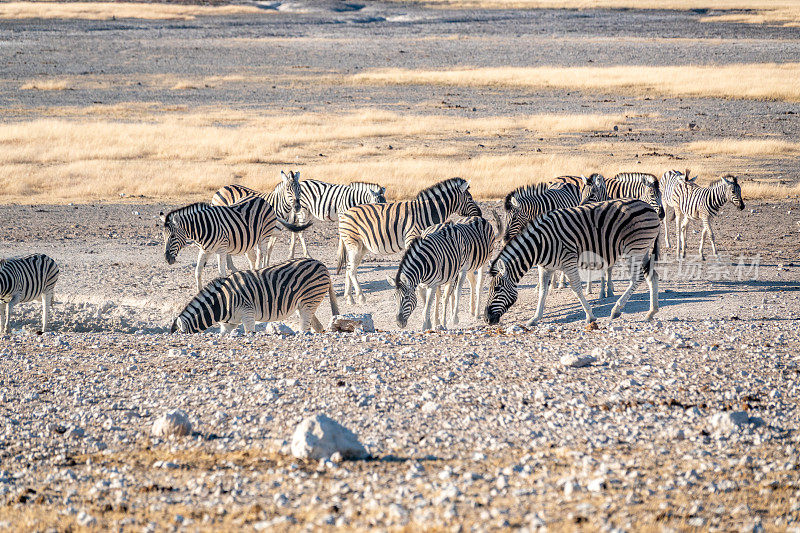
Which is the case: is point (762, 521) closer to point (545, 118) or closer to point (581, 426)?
point (581, 426)

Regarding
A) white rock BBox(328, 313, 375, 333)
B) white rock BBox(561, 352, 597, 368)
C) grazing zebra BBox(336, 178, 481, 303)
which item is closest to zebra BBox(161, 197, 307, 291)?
grazing zebra BBox(336, 178, 481, 303)

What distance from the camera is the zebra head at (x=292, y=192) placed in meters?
15.7

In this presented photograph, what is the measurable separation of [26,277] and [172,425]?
667 centimetres

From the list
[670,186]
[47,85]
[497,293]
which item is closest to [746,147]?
[670,186]

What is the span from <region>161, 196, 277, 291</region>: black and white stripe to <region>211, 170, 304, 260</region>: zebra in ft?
3.30

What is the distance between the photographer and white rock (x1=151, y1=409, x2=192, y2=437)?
6059mm

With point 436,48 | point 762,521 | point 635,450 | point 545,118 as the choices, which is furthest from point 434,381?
point 436,48

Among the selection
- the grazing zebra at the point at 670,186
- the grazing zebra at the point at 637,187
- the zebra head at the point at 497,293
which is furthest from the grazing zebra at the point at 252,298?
the grazing zebra at the point at 670,186

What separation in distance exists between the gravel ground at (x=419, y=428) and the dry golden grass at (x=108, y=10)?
2942 inches

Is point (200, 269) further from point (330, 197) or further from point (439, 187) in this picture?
point (439, 187)

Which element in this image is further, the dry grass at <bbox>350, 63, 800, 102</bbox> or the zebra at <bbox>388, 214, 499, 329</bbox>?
the dry grass at <bbox>350, 63, 800, 102</bbox>

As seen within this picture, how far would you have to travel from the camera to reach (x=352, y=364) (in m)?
7.64

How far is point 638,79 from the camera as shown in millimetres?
44062

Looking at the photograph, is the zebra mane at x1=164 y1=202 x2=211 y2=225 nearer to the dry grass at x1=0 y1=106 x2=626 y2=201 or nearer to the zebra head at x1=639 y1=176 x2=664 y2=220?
the zebra head at x1=639 y1=176 x2=664 y2=220
